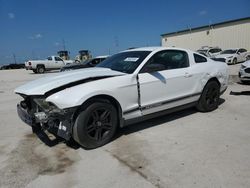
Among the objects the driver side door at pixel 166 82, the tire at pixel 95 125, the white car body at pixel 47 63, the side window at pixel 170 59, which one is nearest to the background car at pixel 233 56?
the white car body at pixel 47 63

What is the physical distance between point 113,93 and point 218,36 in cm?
3309

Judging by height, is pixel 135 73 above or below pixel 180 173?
above

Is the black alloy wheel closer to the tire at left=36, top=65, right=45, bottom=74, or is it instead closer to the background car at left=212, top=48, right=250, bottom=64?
the background car at left=212, top=48, right=250, bottom=64

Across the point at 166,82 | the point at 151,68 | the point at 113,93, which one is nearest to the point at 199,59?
the point at 166,82

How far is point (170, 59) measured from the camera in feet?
16.3

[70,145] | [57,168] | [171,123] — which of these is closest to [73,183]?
[57,168]

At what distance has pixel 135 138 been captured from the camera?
4273 millimetres

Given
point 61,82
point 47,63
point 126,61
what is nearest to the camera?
point 61,82

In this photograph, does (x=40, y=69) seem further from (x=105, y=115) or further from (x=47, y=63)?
(x=105, y=115)

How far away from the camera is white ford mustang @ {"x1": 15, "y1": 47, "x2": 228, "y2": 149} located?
11.9 feet

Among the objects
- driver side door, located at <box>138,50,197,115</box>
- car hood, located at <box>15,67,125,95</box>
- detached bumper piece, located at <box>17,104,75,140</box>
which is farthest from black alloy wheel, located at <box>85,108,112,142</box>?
driver side door, located at <box>138,50,197,115</box>

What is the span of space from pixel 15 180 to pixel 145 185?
5.38 feet

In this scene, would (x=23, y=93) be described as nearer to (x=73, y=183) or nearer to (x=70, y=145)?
(x=70, y=145)

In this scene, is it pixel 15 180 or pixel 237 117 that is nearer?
pixel 15 180
